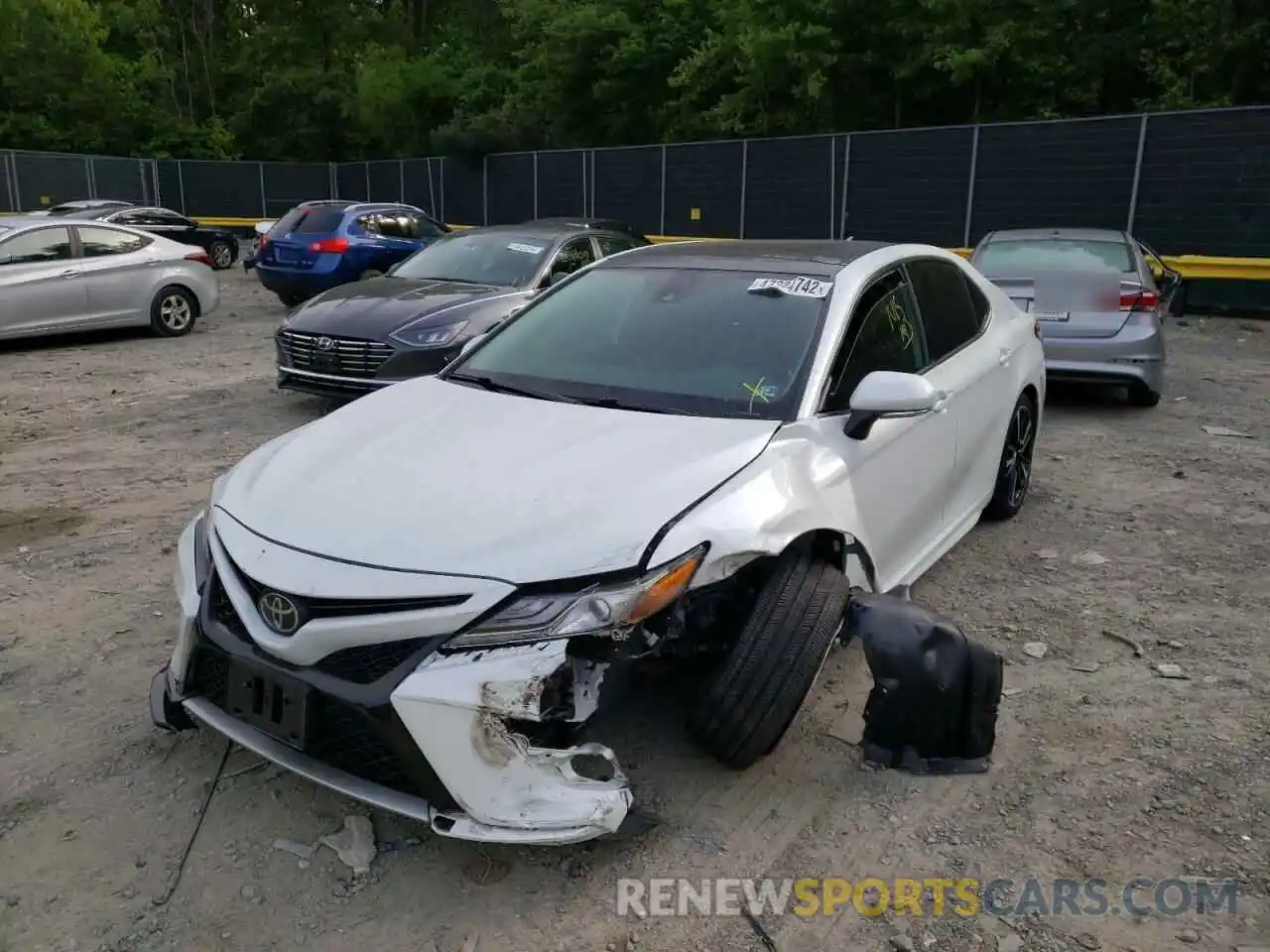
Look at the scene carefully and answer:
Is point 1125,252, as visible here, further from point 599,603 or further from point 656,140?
point 656,140

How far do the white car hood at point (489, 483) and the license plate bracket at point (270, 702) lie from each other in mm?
343

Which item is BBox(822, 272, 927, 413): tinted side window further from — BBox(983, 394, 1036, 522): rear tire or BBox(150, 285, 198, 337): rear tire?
BBox(150, 285, 198, 337): rear tire

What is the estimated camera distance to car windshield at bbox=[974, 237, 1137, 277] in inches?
315

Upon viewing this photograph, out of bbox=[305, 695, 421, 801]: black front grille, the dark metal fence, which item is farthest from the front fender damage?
the dark metal fence

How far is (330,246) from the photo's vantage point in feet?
44.3

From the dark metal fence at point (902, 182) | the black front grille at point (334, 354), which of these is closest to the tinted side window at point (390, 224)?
the black front grille at point (334, 354)

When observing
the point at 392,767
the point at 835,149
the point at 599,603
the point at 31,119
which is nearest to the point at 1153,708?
the point at 599,603

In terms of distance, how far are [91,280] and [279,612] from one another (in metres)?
10.0

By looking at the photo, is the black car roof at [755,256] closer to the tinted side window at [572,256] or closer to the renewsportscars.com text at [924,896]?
the renewsportscars.com text at [924,896]

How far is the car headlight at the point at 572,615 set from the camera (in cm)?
241

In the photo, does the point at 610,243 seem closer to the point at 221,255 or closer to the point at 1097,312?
the point at 1097,312

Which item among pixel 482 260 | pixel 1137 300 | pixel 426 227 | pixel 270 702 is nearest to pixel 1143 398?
pixel 1137 300

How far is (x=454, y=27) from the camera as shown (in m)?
45.1

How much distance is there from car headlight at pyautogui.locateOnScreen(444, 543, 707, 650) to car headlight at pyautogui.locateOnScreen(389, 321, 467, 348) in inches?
192
